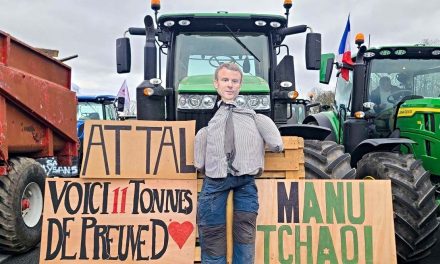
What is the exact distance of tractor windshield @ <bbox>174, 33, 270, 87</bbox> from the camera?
16.3 ft

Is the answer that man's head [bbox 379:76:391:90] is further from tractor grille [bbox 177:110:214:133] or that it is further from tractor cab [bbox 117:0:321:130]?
tractor grille [bbox 177:110:214:133]

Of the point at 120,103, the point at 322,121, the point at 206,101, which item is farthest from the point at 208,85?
the point at 120,103

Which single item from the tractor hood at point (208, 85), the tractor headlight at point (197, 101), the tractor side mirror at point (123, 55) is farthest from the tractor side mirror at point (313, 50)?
the tractor side mirror at point (123, 55)

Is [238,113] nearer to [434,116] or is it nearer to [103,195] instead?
[103,195]

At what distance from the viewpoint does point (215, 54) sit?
4.98 meters

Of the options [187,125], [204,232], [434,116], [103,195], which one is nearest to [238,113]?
[187,125]

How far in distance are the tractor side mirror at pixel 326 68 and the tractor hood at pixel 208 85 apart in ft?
4.85

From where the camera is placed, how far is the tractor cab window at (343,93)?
6.71 metres

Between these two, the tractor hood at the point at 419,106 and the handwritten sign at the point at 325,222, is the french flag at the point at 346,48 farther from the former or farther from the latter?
the handwritten sign at the point at 325,222

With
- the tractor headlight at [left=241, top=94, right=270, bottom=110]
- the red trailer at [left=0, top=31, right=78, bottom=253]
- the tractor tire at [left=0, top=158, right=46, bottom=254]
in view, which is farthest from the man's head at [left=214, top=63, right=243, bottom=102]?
the tractor tire at [left=0, top=158, right=46, bottom=254]

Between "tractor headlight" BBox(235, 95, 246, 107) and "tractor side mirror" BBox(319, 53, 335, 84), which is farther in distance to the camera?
"tractor side mirror" BBox(319, 53, 335, 84)

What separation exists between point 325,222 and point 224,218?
37.7 inches

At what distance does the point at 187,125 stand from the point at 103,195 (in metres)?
0.92

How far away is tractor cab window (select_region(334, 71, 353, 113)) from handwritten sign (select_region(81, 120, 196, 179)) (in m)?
3.82
